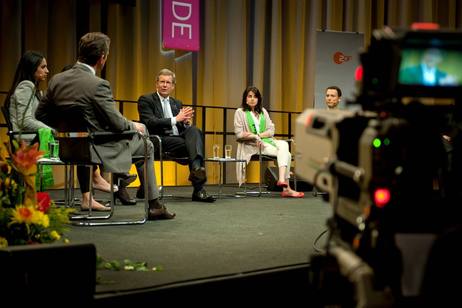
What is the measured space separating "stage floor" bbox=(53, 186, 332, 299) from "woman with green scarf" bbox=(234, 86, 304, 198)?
93cm

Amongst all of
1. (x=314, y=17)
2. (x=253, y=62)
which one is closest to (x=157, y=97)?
(x=253, y=62)

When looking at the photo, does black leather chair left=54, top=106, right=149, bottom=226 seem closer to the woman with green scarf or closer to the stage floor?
the stage floor

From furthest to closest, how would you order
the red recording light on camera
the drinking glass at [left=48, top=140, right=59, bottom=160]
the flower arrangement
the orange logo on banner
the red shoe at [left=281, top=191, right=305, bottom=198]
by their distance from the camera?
1. the orange logo on banner
2. the red shoe at [left=281, top=191, right=305, bottom=198]
3. the drinking glass at [left=48, top=140, right=59, bottom=160]
4. the flower arrangement
5. the red recording light on camera

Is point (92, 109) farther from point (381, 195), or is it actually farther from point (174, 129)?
point (381, 195)

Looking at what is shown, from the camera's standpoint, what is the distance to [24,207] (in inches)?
84.4

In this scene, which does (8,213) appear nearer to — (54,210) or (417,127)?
(54,210)

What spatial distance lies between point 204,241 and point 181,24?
4.02 metres

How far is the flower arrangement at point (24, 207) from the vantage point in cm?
214

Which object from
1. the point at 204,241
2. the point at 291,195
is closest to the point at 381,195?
the point at 204,241

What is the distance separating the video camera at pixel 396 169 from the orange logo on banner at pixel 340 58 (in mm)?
5708

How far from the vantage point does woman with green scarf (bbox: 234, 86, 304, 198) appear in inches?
223

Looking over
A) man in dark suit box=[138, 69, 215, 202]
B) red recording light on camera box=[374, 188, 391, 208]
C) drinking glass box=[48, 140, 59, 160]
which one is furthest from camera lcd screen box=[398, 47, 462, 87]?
man in dark suit box=[138, 69, 215, 202]

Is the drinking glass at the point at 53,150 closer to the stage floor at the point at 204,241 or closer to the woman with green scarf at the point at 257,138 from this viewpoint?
the stage floor at the point at 204,241

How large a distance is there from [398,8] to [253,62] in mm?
2351
